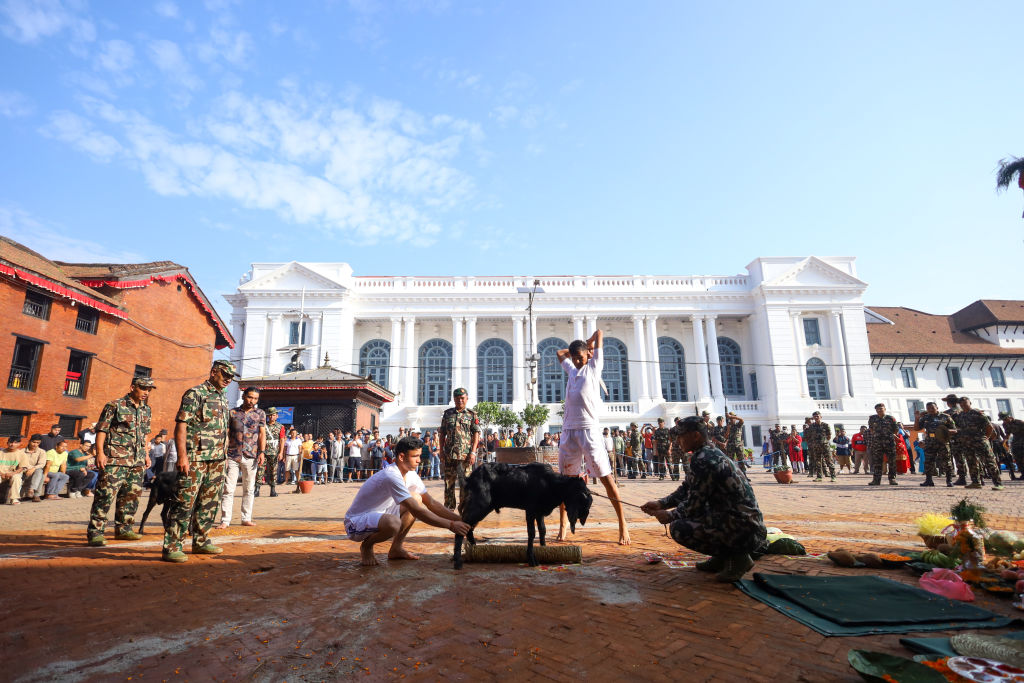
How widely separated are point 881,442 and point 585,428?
10932mm

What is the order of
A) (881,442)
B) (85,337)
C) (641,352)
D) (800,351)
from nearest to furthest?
(881,442)
(85,337)
(800,351)
(641,352)

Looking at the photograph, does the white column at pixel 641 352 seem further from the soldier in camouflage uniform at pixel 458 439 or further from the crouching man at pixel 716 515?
the crouching man at pixel 716 515

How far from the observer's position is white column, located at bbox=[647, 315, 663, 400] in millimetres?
36250

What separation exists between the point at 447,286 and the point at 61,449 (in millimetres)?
26504

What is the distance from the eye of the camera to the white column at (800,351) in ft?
114

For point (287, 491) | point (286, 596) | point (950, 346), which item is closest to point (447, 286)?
point (287, 491)

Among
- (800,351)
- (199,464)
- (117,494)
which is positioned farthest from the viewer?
(800,351)

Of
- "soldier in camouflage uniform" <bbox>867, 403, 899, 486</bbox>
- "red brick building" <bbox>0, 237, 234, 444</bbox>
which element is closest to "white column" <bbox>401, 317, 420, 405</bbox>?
"red brick building" <bbox>0, 237, 234, 444</bbox>

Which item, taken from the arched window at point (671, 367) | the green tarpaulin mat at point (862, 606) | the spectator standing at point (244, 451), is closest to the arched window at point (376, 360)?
the arched window at point (671, 367)

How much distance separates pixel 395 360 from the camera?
36.2m

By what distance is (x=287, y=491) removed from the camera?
14242 millimetres

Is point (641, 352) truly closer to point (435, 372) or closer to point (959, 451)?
point (435, 372)

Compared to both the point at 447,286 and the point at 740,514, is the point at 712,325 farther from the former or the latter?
the point at 740,514

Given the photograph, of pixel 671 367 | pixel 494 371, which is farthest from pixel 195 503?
pixel 671 367
